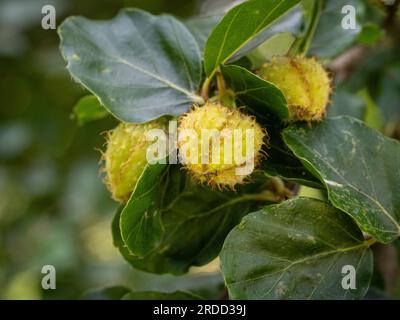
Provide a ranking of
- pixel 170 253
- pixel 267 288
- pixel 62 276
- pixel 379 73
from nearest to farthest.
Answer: pixel 267 288 → pixel 170 253 → pixel 379 73 → pixel 62 276

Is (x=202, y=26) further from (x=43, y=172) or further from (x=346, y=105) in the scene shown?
(x=43, y=172)

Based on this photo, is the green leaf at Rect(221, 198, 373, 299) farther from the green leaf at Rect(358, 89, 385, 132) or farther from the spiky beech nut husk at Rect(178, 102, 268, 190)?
the green leaf at Rect(358, 89, 385, 132)

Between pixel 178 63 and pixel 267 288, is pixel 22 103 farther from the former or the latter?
pixel 267 288

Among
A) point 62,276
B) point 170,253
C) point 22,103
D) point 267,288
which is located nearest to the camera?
point 267,288

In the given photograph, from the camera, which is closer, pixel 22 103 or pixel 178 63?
pixel 178 63

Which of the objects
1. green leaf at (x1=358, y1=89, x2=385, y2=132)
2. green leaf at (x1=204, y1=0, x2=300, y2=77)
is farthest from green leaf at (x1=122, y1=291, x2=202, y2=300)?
green leaf at (x1=358, y1=89, x2=385, y2=132)

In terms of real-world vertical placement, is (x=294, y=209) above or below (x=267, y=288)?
above

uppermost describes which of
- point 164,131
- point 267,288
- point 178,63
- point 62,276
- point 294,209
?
point 178,63

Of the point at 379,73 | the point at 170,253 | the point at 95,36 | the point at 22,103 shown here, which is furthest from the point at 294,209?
the point at 22,103
